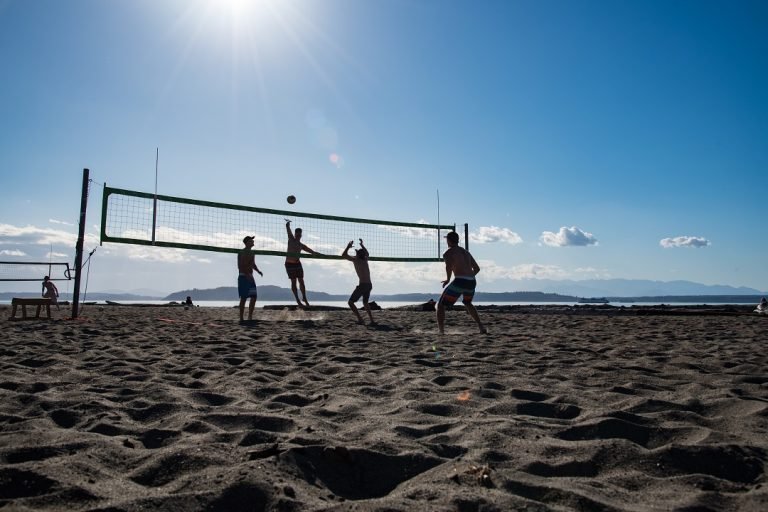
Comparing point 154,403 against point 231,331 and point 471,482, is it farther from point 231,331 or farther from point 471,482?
point 231,331

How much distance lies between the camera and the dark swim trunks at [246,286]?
8.89 metres

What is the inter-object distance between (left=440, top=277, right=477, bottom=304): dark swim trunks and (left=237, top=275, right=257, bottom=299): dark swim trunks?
3.56 m

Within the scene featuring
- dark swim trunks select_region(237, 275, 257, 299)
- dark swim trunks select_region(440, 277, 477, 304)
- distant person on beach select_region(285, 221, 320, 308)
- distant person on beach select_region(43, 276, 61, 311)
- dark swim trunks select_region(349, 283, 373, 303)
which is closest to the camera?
dark swim trunks select_region(440, 277, 477, 304)

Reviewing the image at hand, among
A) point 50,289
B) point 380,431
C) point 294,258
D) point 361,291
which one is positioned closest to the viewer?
point 380,431

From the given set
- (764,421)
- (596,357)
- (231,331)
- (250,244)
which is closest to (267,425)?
(764,421)

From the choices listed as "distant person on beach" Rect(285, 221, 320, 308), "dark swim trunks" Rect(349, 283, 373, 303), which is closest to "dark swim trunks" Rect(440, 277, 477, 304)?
"dark swim trunks" Rect(349, 283, 373, 303)

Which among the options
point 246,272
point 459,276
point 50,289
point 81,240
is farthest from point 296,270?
point 50,289

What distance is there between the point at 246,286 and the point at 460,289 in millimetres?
3957

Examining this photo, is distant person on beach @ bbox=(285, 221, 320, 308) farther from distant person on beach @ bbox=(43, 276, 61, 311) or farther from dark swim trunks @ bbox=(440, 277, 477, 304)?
distant person on beach @ bbox=(43, 276, 61, 311)

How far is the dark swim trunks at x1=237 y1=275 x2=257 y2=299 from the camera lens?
29.2ft

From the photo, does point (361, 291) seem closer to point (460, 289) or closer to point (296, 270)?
point (296, 270)

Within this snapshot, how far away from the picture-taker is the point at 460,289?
732cm

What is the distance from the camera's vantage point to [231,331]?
276 inches

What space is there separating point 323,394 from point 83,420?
1.27m
